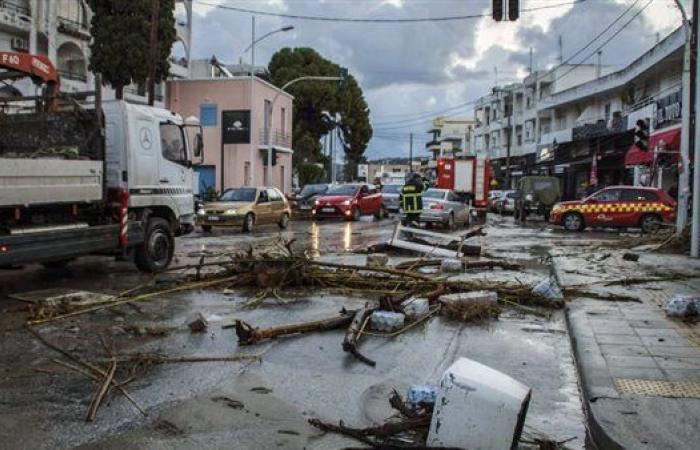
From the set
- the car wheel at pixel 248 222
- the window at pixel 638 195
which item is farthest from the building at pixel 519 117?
the car wheel at pixel 248 222

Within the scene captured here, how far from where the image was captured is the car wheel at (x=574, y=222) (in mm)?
25891

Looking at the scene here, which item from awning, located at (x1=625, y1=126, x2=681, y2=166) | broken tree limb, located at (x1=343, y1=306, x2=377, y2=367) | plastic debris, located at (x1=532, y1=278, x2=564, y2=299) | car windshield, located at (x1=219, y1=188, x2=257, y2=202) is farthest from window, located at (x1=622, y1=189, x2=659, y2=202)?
broken tree limb, located at (x1=343, y1=306, x2=377, y2=367)

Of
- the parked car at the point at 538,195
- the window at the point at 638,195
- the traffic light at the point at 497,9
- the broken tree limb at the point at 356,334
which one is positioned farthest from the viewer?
the parked car at the point at 538,195

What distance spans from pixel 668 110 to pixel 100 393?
28.1m

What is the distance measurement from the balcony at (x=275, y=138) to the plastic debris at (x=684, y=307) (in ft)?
113

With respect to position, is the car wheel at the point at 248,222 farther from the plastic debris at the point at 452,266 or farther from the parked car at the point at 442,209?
the plastic debris at the point at 452,266

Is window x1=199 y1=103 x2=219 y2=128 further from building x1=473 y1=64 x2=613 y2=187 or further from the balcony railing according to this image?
building x1=473 y1=64 x2=613 y2=187

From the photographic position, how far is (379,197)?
32.2 m

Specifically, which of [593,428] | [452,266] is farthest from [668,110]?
[593,428]

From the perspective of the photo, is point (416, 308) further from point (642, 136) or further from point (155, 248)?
point (642, 136)

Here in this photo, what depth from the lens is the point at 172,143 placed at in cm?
1277

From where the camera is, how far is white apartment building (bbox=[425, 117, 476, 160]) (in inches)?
4738

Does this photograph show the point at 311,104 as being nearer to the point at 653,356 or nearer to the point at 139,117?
the point at 139,117

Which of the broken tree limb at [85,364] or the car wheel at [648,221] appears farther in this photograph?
the car wheel at [648,221]
